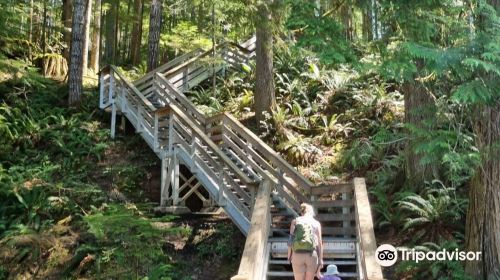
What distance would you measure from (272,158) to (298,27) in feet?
10.7

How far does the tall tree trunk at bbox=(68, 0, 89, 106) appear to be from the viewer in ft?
50.0

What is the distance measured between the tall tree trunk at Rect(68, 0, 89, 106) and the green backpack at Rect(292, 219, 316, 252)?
11.2 meters

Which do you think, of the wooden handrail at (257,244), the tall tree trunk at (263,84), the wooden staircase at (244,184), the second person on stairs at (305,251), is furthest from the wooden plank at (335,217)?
the tall tree trunk at (263,84)

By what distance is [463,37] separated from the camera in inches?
240

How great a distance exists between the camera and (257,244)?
6.27 metres

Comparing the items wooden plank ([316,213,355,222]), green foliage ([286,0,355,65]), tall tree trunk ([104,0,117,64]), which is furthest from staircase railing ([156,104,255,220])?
tall tree trunk ([104,0,117,64])

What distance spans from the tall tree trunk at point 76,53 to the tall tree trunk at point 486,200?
12.2 metres

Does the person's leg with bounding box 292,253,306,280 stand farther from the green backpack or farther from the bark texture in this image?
the bark texture

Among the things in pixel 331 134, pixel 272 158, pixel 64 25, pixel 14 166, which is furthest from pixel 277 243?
pixel 64 25

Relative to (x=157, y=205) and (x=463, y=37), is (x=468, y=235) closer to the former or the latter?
(x=463, y=37)

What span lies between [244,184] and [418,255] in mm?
3783

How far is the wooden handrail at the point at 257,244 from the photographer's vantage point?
18.4ft

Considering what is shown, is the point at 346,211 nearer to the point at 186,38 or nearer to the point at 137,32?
the point at 186,38

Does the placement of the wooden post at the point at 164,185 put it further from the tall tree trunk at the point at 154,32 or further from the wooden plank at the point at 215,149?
the tall tree trunk at the point at 154,32
